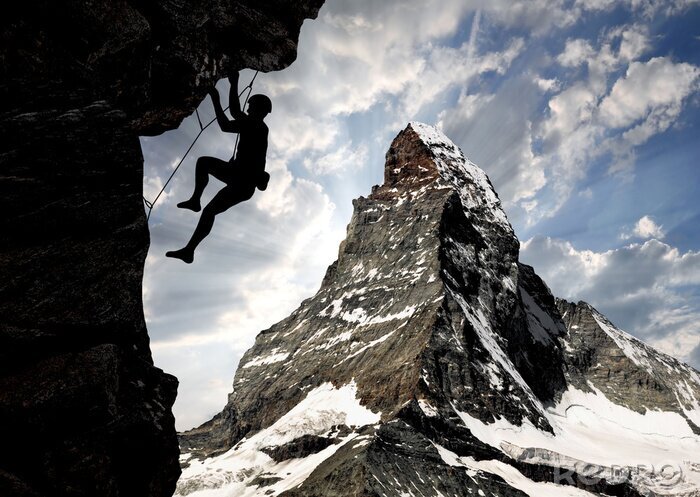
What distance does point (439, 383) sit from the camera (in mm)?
89312

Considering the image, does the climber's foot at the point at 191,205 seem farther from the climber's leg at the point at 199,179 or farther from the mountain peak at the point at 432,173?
the mountain peak at the point at 432,173

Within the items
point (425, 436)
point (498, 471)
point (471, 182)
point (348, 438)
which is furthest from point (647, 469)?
point (471, 182)

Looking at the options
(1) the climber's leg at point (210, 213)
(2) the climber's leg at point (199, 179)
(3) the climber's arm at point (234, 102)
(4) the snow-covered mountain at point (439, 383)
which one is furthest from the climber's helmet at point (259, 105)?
(4) the snow-covered mountain at point (439, 383)

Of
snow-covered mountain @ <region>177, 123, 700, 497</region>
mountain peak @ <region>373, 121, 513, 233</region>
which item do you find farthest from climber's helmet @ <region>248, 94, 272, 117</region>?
mountain peak @ <region>373, 121, 513, 233</region>

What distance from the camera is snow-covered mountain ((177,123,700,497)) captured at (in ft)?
256

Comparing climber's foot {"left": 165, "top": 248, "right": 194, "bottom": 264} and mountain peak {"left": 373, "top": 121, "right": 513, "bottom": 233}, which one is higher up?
mountain peak {"left": 373, "top": 121, "right": 513, "bottom": 233}

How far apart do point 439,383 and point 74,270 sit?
86.5 metres

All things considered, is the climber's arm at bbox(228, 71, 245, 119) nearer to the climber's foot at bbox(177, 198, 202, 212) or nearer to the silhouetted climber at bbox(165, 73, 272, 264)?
the silhouetted climber at bbox(165, 73, 272, 264)

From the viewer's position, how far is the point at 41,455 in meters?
6.71

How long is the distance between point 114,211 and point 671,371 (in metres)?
203

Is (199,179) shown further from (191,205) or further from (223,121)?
(223,121)

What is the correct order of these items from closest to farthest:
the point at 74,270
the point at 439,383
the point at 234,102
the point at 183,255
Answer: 1. the point at 74,270
2. the point at 183,255
3. the point at 234,102
4. the point at 439,383

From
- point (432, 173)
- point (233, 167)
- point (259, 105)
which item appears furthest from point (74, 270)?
point (432, 173)

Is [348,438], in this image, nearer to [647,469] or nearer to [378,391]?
[378,391]
